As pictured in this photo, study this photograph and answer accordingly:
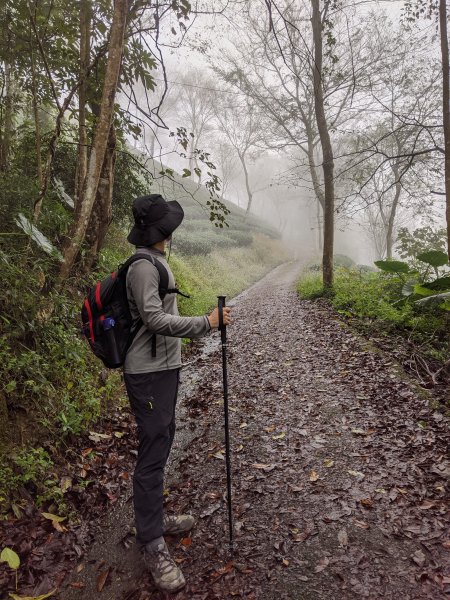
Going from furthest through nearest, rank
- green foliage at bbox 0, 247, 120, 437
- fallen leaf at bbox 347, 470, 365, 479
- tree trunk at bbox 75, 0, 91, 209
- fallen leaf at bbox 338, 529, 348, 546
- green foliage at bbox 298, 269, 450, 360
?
1. green foliage at bbox 298, 269, 450, 360
2. tree trunk at bbox 75, 0, 91, 209
3. green foliage at bbox 0, 247, 120, 437
4. fallen leaf at bbox 347, 470, 365, 479
5. fallen leaf at bbox 338, 529, 348, 546

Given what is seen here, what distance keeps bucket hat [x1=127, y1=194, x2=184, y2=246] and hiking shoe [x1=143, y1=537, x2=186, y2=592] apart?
7.71 ft

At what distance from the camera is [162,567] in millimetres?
2691

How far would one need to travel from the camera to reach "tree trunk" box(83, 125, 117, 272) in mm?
6871

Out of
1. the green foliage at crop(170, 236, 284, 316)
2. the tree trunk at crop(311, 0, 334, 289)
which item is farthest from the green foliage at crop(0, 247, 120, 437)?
the tree trunk at crop(311, 0, 334, 289)

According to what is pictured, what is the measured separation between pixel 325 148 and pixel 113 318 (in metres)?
10.7

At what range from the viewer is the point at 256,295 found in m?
15.1

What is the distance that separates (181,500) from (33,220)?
411 cm

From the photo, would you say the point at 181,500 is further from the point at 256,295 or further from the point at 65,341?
the point at 256,295

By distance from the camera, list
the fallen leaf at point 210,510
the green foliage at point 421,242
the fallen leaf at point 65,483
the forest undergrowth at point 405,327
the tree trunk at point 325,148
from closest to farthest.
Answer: the fallen leaf at point 210,510, the fallen leaf at point 65,483, the forest undergrowth at point 405,327, the tree trunk at point 325,148, the green foliage at point 421,242

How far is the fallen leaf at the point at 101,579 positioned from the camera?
2730 mm

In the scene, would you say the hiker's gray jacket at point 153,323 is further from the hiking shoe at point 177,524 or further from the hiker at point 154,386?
the hiking shoe at point 177,524

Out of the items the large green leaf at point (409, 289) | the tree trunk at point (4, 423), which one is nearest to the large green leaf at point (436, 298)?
the large green leaf at point (409, 289)

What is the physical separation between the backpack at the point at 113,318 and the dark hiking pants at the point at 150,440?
0.24m

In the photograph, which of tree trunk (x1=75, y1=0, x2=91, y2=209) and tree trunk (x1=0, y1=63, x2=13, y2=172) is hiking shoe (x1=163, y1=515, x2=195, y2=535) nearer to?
tree trunk (x1=75, y1=0, x2=91, y2=209)
